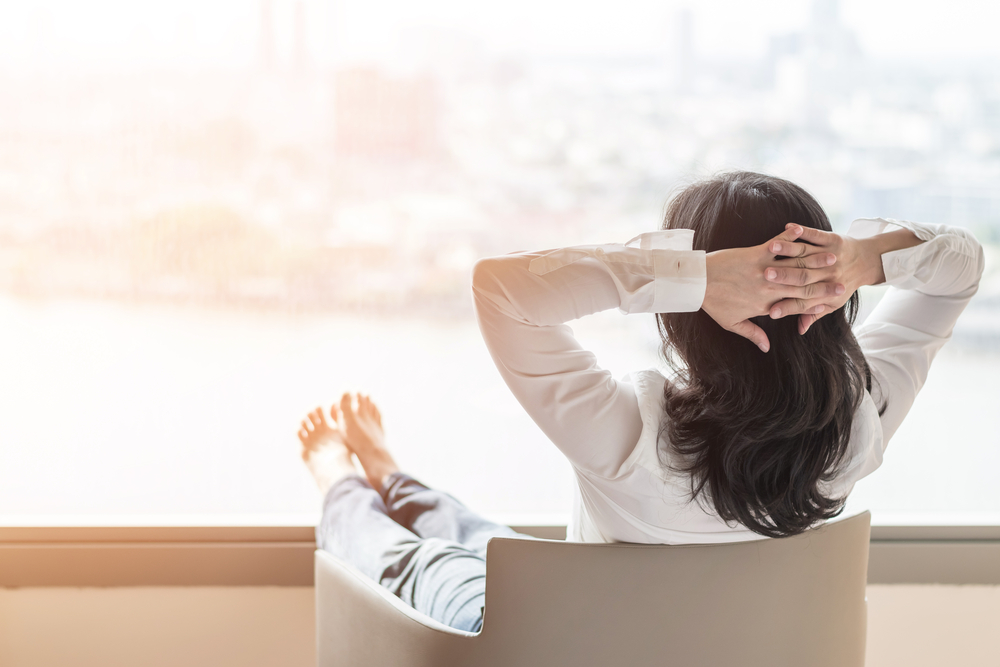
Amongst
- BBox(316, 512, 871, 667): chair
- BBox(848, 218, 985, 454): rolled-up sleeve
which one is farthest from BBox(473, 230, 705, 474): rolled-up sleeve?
BBox(848, 218, 985, 454): rolled-up sleeve

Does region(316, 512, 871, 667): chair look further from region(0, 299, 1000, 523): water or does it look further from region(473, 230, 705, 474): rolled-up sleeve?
region(0, 299, 1000, 523): water

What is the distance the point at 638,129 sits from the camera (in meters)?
1.46

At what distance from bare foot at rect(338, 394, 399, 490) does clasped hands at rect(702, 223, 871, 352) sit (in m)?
0.89

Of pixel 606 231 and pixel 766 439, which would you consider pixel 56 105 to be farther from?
pixel 766 439

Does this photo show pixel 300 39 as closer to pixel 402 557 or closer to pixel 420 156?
pixel 420 156

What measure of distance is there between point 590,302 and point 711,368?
0.19 metres

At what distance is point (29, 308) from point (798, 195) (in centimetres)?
151

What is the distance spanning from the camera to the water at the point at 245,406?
1467 mm

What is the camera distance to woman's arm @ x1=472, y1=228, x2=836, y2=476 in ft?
2.70

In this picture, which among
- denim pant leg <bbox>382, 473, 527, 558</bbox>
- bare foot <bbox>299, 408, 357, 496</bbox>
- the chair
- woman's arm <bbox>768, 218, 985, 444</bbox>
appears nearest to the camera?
the chair

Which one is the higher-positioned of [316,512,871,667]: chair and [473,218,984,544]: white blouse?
[473,218,984,544]: white blouse

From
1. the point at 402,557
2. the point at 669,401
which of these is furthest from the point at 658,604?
the point at 402,557

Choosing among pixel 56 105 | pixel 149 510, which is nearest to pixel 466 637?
pixel 149 510

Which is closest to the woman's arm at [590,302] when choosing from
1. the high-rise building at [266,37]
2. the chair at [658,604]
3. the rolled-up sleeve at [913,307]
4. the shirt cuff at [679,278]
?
the shirt cuff at [679,278]
